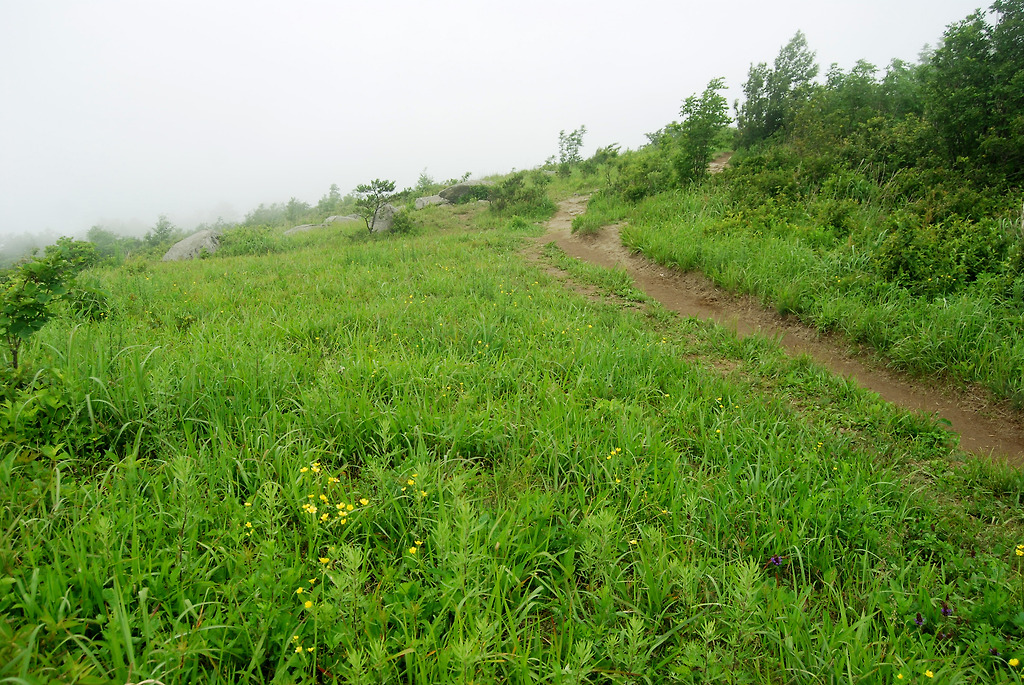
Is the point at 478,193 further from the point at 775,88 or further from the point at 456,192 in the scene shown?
the point at 775,88

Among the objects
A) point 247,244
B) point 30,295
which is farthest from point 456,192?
point 30,295

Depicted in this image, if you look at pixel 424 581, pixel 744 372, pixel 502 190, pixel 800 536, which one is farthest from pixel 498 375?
pixel 502 190

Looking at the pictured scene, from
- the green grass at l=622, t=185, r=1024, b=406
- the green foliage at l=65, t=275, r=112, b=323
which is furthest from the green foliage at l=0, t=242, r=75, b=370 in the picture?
the green grass at l=622, t=185, r=1024, b=406

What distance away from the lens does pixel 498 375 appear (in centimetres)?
399

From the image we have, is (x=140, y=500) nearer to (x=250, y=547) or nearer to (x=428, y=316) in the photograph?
(x=250, y=547)

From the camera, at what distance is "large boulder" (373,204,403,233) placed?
47.6ft

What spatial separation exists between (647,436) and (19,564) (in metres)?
3.30

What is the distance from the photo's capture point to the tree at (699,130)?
12.1 metres

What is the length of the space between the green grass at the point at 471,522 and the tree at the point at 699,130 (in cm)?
998

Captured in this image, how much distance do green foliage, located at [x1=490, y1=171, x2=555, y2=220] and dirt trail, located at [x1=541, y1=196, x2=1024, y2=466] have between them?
516 cm

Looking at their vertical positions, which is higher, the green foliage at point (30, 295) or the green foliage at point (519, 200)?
the green foliage at point (519, 200)

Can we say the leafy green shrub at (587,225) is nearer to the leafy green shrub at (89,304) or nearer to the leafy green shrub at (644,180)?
the leafy green shrub at (644,180)

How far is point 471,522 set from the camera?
2.22m

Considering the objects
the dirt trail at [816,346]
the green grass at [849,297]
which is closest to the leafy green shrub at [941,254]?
the green grass at [849,297]
